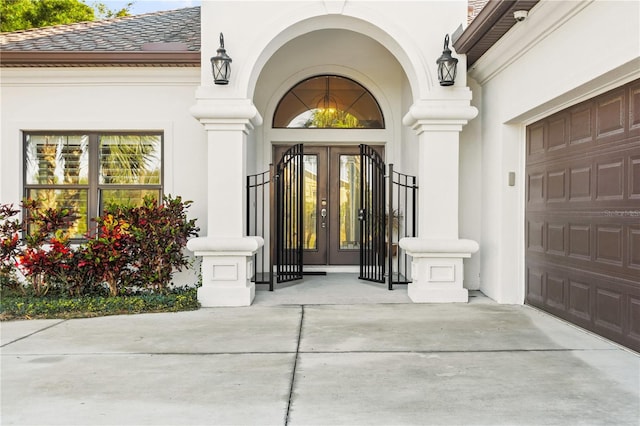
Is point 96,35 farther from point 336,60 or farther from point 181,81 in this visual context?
point 336,60

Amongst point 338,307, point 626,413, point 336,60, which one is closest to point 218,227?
point 338,307

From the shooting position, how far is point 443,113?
7.16 m

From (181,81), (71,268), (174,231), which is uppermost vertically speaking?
(181,81)

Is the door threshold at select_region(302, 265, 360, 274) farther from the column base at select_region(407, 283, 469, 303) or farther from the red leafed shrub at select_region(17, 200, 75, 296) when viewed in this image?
the red leafed shrub at select_region(17, 200, 75, 296)

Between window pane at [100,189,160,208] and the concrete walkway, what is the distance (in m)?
2.48

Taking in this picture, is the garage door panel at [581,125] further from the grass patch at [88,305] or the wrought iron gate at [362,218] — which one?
the grass patch at [88,305]

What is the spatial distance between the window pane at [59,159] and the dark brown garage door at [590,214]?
6.52 metres

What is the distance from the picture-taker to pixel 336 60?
9.52m

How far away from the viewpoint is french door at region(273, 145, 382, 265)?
9883 millimetres

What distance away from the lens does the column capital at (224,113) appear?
7.09 metres

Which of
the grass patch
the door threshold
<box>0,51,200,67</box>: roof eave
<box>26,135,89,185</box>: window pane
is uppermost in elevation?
<box>0,51,200,67</box>: roof eave

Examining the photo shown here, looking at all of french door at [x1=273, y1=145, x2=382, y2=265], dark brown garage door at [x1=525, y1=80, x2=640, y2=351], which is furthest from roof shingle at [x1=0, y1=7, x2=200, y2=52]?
dark brown garage door at [x1=525, y1=80, x2=640, y2=351]

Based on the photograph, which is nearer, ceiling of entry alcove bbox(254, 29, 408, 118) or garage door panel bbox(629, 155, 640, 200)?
garage door panel bbox(629, 155, 640, 200)

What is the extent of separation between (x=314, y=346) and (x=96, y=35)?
22.6 feet
